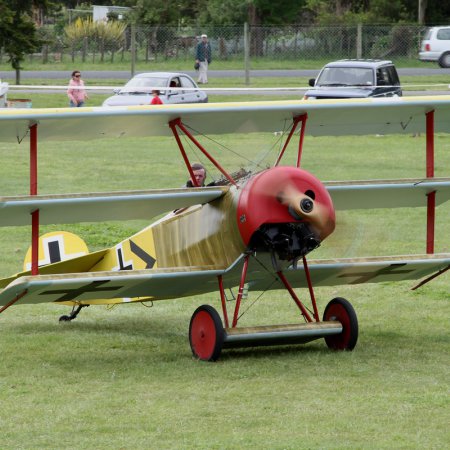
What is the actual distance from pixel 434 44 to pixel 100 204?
31.4m

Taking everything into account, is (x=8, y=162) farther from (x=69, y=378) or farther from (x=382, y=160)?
(x=69, y=378)

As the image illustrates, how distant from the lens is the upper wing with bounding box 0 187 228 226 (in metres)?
7.93

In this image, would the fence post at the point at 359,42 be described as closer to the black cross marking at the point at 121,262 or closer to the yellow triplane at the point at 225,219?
the yellow triplane at the point at 225,219

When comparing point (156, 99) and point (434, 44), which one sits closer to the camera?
point (156, 99)

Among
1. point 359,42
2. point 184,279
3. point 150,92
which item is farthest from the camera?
point 359,42

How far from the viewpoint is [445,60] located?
1523 inches

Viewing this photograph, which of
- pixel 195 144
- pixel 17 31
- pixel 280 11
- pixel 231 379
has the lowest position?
pixel 231 379

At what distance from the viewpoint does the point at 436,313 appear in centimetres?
1053

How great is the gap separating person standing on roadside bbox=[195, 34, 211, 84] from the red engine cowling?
26.1m

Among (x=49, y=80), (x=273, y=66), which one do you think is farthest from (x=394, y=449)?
(x=273, y=66)

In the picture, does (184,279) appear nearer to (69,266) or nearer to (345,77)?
(69,266)

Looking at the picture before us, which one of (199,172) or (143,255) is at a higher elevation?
(199,172)

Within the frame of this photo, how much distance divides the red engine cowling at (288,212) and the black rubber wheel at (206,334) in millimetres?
699

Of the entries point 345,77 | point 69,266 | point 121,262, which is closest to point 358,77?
point 345,77
